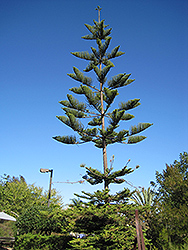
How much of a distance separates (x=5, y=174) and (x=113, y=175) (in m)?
22.8

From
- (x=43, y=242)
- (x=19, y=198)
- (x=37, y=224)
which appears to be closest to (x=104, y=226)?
(x=43, y=242)

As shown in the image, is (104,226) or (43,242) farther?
(43,242)

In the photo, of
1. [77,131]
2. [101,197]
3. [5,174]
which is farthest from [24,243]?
[5,174]

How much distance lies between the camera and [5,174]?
87.8 ft

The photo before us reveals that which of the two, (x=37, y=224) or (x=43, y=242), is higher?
(x=37, y=224)

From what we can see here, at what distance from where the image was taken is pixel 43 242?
7129 mm

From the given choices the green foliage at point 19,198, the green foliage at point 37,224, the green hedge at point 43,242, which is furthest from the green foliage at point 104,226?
the green foliage at point 19,198

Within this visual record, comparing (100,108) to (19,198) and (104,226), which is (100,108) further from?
(19,198)

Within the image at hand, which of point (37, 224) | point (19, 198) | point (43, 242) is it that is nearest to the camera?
point (43, 242)

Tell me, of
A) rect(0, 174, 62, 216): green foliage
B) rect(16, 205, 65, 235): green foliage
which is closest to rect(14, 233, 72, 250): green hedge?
rect(16, 205, 65, 235): green foliage

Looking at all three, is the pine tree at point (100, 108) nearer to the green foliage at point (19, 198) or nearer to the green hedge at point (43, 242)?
the green hedge at point (43, 242)

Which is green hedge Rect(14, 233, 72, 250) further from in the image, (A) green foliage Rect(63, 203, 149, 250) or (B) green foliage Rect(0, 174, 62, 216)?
(B) green foliage Rect(0, 174, 62, 216)

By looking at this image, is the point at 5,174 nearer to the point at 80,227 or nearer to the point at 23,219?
the point at 23,219

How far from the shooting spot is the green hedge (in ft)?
23.0
